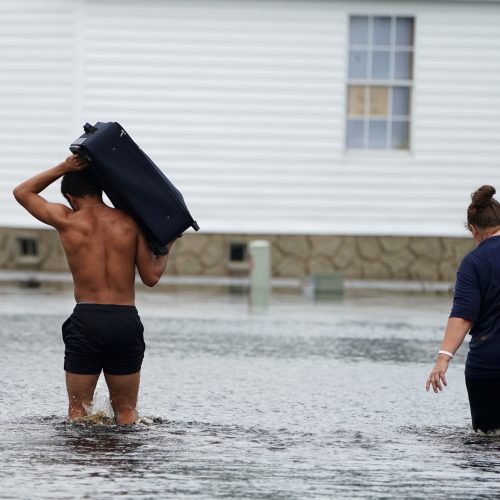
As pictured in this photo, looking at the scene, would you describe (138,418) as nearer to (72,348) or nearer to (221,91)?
(72,348)

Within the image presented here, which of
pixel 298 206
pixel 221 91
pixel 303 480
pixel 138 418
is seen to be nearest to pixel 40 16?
pixel 221 91

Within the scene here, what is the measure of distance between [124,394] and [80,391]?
0.79 feet

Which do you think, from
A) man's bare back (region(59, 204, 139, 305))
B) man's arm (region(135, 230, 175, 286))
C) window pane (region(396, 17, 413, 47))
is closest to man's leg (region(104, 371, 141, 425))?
man's bare back (region(59, 204, 139, 305))

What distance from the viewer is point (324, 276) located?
20.7 metres

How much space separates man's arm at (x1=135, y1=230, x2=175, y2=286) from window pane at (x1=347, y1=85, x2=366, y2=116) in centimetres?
1562

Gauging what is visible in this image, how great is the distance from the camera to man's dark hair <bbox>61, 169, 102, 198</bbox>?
7727 millimetres

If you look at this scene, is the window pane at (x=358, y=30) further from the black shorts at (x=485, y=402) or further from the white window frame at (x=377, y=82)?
the black shorts at (x=485, y=402)

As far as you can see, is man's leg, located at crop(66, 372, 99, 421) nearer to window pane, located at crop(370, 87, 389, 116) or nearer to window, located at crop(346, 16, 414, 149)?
window, located at crop(346, 16, 414, 149)

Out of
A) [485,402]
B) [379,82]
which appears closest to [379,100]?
[379,82]

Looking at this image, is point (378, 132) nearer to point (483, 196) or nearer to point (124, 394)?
point (483, 196)

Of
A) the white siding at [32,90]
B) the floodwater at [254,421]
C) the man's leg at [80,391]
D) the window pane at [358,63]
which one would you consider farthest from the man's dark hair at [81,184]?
the window pane at [358,63]

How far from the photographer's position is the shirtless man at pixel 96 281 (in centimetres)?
761

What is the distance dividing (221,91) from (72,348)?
15449 mm

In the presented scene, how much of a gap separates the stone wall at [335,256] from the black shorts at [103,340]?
15105mm
